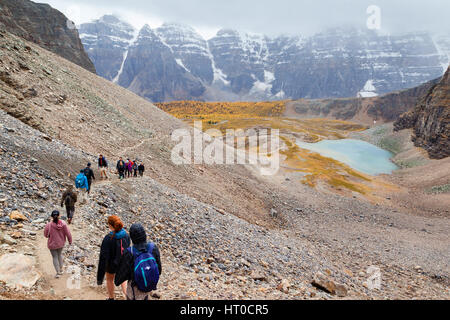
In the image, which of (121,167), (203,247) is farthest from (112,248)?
(121,167)

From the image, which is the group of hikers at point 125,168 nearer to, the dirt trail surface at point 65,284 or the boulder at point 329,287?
the dirt trail surface at point 65,284

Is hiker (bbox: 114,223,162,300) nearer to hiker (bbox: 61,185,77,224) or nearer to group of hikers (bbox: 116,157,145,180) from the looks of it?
hiker (bbox: 61,185,77,224)

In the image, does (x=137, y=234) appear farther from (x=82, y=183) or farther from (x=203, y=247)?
(x=82, y=183)

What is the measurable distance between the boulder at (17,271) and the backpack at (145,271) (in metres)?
4.34

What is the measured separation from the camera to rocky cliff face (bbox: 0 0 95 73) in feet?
238

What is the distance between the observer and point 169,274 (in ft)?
45.2

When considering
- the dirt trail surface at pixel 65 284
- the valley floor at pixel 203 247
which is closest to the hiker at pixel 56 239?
the dirt trail surface at pixel 65 284

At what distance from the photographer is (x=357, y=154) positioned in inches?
4419

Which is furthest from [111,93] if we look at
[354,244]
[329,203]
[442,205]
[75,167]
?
[442,205]

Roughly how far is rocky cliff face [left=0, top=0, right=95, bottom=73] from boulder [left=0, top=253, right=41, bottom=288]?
76.5 metres

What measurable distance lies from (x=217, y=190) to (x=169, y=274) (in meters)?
23.4

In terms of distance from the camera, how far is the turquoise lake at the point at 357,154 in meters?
90.6

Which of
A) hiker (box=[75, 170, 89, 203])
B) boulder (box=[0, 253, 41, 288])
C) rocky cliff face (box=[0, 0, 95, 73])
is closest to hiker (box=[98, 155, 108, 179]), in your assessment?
hiker (box=[75, 170, 89, 203])
